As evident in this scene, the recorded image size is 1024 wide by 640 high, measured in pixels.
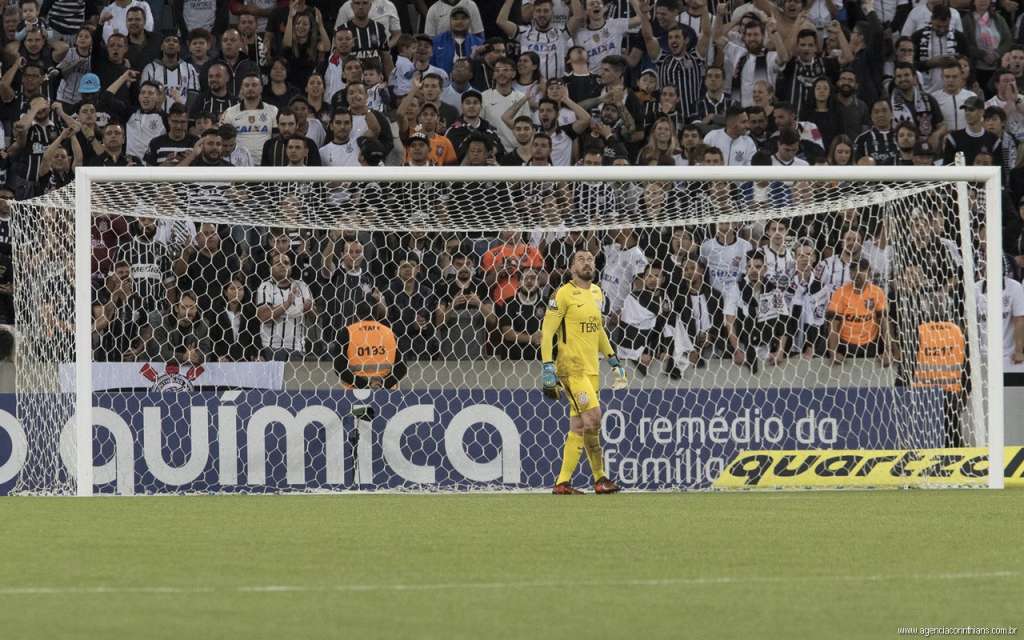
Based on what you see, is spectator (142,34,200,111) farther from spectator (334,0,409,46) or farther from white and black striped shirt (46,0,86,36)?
spectator (334,0,409,46)

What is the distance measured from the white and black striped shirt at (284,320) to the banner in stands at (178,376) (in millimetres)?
366

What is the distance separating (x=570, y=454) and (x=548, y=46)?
6955 millimetres

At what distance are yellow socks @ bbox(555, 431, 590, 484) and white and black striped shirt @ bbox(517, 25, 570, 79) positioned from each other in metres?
6.54

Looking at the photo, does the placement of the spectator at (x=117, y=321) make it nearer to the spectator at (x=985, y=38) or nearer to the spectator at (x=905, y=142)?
the spectator at (x=905, y=142)

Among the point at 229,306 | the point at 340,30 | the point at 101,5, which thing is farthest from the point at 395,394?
the point at 101,5

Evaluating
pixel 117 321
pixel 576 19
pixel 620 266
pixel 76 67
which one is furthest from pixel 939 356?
pixel 76 67

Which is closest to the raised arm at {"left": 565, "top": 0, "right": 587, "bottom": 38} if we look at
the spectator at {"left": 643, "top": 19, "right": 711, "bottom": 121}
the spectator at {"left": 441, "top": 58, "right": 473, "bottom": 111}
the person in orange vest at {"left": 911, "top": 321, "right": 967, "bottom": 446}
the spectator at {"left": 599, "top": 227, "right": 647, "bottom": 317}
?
the spectator at {"left": 643, "top": 19, "right": 711, "bottom": 121}

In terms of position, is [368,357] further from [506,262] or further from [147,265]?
[147,265]

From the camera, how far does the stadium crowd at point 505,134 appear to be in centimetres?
1388

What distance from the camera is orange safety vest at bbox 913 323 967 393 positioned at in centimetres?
1345

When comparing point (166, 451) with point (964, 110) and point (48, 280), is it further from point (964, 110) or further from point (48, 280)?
point (964, 110)

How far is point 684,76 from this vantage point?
17.9 m

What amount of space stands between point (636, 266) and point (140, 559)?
7875mm

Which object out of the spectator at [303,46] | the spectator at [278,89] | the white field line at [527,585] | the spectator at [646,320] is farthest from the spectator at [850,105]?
the white field line at [527,585]
